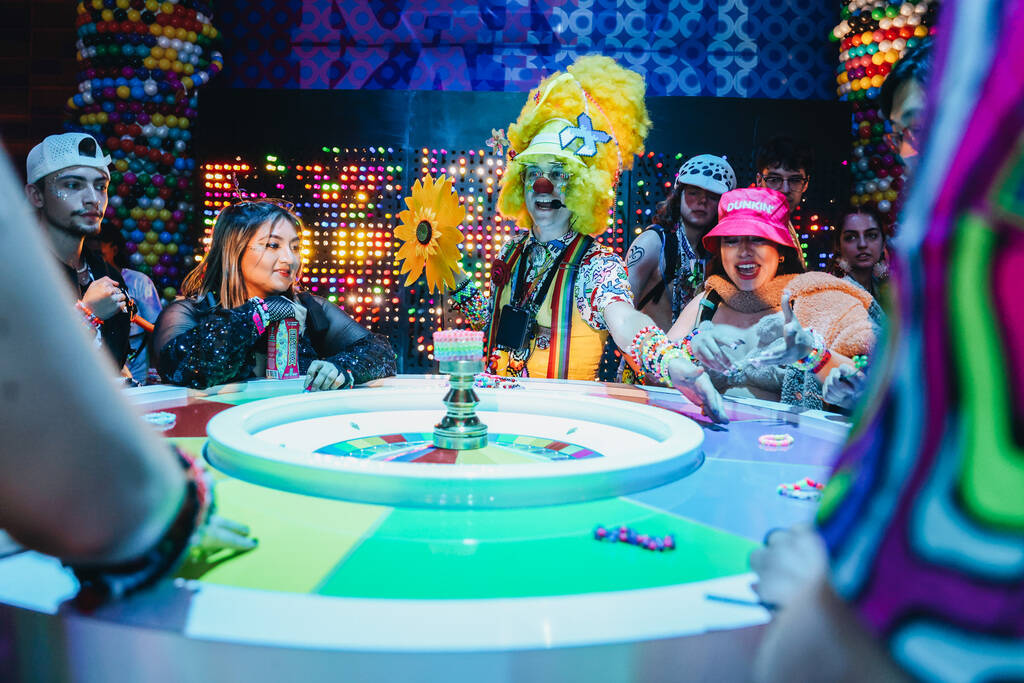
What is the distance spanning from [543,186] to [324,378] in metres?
1.13

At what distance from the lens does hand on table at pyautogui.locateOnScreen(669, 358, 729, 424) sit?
4.90ft

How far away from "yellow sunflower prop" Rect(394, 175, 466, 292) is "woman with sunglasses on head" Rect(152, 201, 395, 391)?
1.41 feet

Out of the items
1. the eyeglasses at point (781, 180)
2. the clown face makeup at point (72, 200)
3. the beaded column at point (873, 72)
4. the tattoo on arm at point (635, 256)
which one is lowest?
the tattoo on arm at point (635, 256)

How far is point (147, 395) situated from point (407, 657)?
4.43 ft

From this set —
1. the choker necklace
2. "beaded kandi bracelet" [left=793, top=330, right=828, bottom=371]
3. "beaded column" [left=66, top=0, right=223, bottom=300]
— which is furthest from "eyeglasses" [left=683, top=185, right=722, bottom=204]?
"beaded column" [left=66, top=0, right=223, bottom=300]

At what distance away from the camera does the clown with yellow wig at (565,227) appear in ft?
8.29

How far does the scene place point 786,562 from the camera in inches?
17.7

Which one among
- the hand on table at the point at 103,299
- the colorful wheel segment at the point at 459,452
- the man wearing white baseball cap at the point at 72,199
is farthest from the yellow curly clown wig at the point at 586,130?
the man wearing white baseball cap at the point at 72,199

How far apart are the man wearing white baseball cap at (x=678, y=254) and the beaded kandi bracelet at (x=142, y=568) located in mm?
3299

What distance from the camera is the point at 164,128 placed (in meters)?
5.14

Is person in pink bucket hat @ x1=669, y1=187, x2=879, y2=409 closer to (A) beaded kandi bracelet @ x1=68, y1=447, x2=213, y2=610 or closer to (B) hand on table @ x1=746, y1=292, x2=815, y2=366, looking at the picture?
(B) hand on table @ x1=746, y1=292, x2=815, y2=366

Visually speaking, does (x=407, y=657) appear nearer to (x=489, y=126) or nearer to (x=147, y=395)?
(x=147, y=395)

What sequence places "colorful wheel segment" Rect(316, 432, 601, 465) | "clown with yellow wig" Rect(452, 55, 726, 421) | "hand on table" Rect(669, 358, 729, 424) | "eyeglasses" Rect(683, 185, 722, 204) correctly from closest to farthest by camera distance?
"colorful wheel segment" Rect(316, 432, 601, 465) < "hand on table" Rect(669, 358, 729, 424) < "clown with yellow wig" Rect(452, 55, 726, 421) < "eyeglasses" Rect(683, 185, 722, 204)

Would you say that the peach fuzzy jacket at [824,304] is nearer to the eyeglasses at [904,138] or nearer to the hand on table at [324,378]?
the eyeglasses at [904,138]
